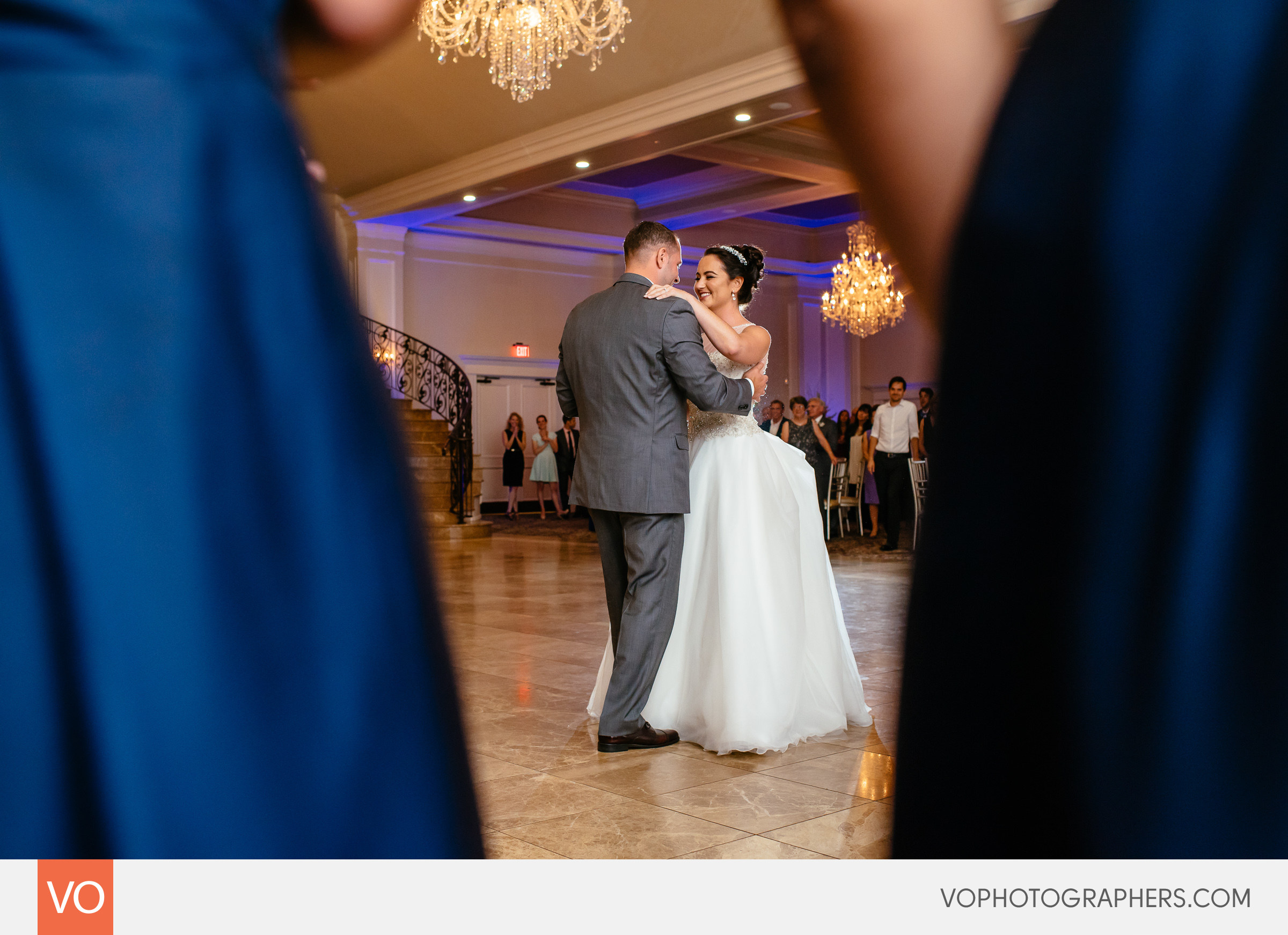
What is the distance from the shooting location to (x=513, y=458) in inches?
629

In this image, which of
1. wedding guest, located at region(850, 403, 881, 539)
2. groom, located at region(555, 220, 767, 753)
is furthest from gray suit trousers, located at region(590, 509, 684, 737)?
wedding guest, located at region(850, 403, 881, 539)

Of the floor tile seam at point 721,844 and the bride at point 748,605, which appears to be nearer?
the floor tile seam at point 721,844

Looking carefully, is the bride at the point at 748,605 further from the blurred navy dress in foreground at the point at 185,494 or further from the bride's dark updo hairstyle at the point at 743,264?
the blurred navy dress in foreground at the point at 185,494

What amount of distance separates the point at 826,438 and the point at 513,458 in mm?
6108

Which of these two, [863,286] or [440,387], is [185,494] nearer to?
[863,286]

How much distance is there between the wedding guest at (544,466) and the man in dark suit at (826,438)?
539 cm

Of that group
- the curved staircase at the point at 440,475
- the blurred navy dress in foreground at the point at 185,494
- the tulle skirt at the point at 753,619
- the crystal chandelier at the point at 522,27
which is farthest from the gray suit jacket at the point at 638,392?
the curved staircase at the point at 440,475

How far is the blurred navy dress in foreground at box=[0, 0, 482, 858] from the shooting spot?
0.41 metres

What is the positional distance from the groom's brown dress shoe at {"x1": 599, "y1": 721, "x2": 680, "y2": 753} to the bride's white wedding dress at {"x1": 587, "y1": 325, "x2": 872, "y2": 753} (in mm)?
112

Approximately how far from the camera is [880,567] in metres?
8.84

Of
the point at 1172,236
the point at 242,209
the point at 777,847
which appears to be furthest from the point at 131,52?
the point at 777,847

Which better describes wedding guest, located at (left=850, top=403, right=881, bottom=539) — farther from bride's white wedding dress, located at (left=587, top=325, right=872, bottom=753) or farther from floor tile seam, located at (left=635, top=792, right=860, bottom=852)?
floor tile seam, located at (left=635, top=792, right=860, bottom=852)
